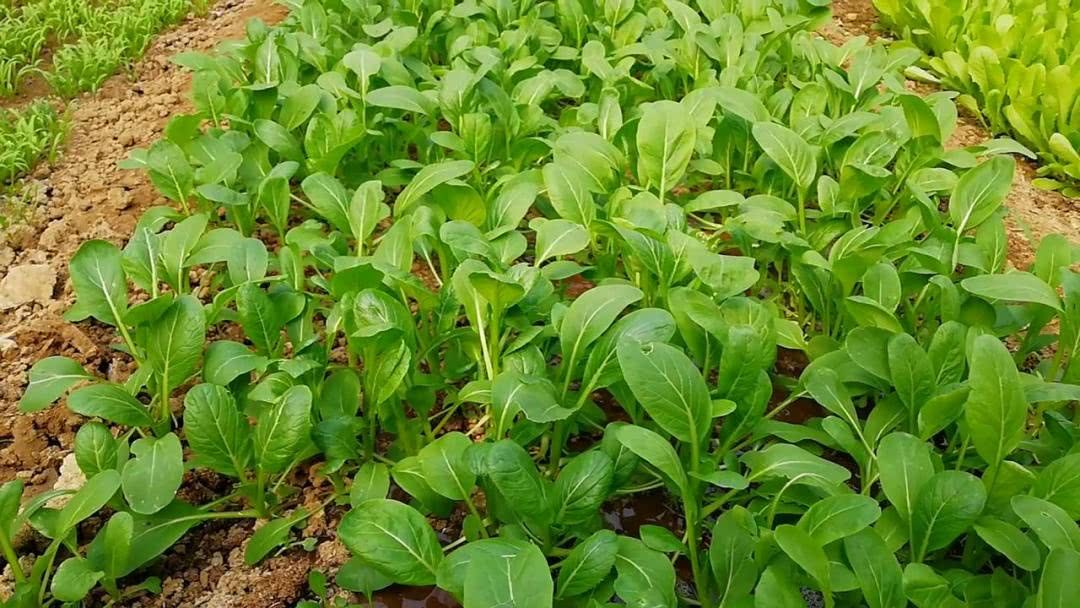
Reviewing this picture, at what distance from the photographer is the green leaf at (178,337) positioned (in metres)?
2.03

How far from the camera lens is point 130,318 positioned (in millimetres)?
2008

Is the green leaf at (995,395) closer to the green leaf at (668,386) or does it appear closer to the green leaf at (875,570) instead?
the green leaf at (875,570)

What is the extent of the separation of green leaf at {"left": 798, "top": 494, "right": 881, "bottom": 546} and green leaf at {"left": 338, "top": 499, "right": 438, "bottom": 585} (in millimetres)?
658

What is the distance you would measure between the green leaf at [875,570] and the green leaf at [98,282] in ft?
5.46

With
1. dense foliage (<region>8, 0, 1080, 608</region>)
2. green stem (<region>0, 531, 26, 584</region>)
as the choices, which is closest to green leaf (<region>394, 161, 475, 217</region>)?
dense foliage (<region>8, 0, 1080, 608</region>)

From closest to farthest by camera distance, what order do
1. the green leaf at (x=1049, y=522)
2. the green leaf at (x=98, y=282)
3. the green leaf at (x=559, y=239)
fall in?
the green leaf at (x=1049, y=522)
the green leaf at (x=98, y=282)
the green leaf at (x=559, y=239)

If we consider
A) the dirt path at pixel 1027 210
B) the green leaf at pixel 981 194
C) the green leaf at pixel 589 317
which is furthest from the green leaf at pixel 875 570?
the dirt path at pixel 1027 210

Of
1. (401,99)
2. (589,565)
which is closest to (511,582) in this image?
(589,565)

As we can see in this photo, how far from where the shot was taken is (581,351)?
1.98m

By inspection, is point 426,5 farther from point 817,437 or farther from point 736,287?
point 817,437

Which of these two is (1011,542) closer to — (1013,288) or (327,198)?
(1013,288)

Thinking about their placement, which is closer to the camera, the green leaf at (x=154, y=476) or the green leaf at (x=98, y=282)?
the green leaf at (x=154, y=476)

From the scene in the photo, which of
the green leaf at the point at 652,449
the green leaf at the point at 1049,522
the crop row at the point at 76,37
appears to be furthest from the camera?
the crop row at the point at 76,37

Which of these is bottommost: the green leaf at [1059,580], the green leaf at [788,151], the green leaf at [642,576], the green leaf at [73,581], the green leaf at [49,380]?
the green leaf at [642,576]
